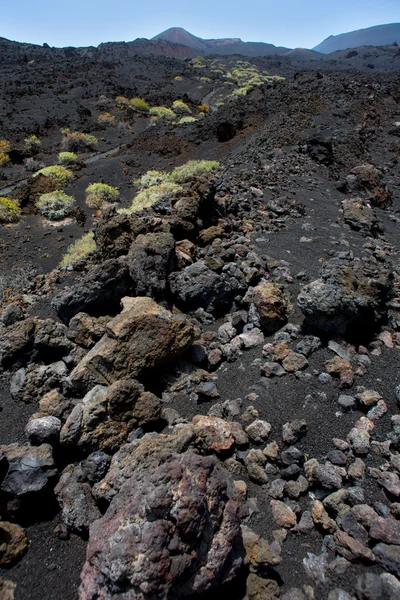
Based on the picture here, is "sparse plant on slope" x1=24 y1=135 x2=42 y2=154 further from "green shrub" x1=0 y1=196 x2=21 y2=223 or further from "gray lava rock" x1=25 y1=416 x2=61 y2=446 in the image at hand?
"gray lava rock" x1=25 y1=416 x2=61 y2=446

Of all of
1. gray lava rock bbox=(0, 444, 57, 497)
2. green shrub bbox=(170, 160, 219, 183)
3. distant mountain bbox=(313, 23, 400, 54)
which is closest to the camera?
gray lava rock bbox=(0, 444, 57, 497)

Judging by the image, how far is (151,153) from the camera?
18.1 m

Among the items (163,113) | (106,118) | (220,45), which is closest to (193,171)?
(106,118)

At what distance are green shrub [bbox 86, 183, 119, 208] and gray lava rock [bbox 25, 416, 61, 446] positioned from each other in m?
10.1

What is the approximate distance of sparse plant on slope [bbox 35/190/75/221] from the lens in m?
11.4

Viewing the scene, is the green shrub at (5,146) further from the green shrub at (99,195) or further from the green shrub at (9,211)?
the green shrub at (9,211)

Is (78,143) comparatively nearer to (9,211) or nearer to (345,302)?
(9,211)

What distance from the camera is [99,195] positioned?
1268cm

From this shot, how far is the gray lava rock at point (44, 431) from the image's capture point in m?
3.40

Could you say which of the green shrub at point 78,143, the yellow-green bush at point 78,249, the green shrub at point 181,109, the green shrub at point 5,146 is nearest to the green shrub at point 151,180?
the yellow-green bush at point 78,249

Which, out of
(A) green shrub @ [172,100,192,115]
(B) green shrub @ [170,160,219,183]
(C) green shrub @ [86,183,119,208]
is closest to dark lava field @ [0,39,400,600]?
(C) green shrub @ [86,183,119,208]

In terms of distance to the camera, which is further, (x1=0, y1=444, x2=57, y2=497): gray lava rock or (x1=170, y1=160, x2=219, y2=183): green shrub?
(x1=170, y1=160, x2=219, y2=183): green shrub

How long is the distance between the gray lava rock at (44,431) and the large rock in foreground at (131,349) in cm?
53

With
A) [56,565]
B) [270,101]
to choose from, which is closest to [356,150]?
[270,101]
